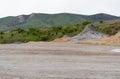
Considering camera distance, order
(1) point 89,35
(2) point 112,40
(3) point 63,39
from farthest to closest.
→ (3) point 63,39, (1) point 89,35, (2) point 112,40

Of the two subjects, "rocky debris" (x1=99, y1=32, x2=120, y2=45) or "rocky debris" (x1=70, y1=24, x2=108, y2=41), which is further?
"rocky debris" (x1=70, y1=24, x2=108, y2=41)

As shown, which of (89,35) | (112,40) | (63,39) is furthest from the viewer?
(63,39)

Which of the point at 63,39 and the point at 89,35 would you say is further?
the point at 63,39

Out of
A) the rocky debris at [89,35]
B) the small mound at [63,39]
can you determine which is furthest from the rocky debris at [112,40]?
the small mound at [63,39]

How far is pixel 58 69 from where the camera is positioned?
29703 millimetres

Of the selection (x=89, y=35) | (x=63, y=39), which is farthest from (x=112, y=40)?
(x=63, y=39)

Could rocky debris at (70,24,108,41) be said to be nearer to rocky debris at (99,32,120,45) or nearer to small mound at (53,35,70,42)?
small mound at (53,35,70,42)

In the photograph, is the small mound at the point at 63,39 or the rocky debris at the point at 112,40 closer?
the rocky debris at the point at 112,40

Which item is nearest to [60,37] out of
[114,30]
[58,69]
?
[114,30]

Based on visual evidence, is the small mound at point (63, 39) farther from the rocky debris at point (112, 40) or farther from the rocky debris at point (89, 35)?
the rocky debris at point (112, 40)

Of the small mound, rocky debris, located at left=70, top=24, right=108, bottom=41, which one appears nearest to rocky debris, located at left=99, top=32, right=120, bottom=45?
rocky debris, located at left=70, top=24, right=108, bottom=41

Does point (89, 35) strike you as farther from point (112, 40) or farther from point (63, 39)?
point (112, 40)

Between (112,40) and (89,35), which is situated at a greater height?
(89,35)

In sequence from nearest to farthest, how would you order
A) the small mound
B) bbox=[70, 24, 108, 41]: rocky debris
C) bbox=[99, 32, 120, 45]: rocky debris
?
bbox=[99, 32, 120, 45]: rocky debris
bbox=[70, 24, 108, 41]: rocky debris
the small mound
